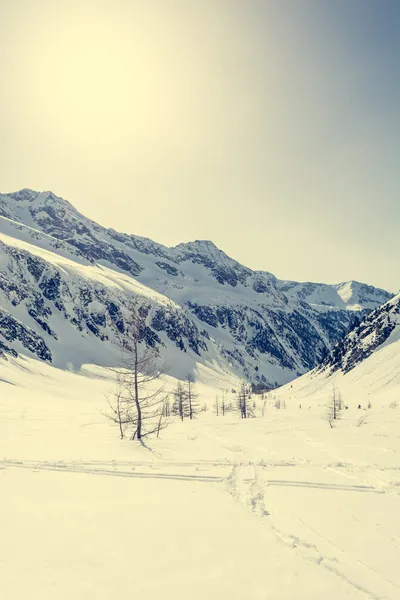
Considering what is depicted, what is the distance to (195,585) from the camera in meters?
5.76

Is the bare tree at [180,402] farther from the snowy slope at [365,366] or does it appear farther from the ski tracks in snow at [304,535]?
the ski tracks in snow at [304,535]

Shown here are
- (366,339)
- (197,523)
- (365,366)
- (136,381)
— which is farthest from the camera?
(366,339)

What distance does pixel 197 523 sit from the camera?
28.2ft

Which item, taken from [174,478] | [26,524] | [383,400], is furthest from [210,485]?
[383,400]

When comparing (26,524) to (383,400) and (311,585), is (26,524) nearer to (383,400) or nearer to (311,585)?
(311,585)

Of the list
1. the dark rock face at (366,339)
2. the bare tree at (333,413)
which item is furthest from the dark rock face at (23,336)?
the bare tree at (333,413)

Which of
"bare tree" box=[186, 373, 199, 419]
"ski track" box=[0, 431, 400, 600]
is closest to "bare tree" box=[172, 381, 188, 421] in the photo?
"bare tree" box=[186, 373, 199, 419]

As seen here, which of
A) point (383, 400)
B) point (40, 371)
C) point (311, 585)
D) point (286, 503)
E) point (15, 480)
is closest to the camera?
point (311, 585)

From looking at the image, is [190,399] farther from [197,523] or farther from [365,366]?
[365,366]

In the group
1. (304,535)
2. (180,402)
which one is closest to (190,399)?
(180,402)

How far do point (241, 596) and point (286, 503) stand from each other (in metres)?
5.19

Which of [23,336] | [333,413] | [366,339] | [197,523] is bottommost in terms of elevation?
[333,413]

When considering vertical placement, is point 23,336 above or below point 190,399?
above

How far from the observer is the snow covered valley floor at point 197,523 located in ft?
19.1
